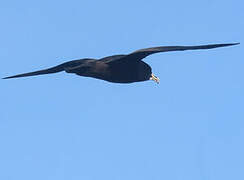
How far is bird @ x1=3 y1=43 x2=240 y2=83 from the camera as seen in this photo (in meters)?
24.6

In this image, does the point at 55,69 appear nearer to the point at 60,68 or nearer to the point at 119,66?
the point at 60,68

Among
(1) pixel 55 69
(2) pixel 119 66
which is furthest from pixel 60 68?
(2) pixel 119 66

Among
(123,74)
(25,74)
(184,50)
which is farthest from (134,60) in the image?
(25,74)

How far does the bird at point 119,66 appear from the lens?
2456 cm

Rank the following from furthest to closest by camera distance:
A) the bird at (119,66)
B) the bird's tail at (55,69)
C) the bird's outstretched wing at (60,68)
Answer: the bird's tail at (55,69), the bird's outstretched wing at (60,68), the bird at (119,66)

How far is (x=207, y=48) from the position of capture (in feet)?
80.3

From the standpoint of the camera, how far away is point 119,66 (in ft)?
85.1

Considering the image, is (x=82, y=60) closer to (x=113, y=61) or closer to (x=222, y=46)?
(x=113, y=61)

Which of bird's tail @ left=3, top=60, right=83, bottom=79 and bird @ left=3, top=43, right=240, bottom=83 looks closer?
bird @ left=3, top=43, right=240, bottom=83

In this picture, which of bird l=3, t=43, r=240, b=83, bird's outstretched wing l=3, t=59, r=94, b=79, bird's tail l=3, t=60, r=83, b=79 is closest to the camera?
bird l=3, t=43, r=240, b=83

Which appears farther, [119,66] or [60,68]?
[60,68]

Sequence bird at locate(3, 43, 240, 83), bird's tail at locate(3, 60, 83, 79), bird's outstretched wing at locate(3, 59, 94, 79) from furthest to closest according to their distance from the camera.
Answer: bird's tail at locate(3, 60, 83, 79) < bird's outstretched wing at locate(3, 59, 94, 79) < bird at locate(3, 43, 240, 83)

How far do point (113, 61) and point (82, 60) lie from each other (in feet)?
4.89

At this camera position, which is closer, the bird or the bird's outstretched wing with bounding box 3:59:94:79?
the bird
